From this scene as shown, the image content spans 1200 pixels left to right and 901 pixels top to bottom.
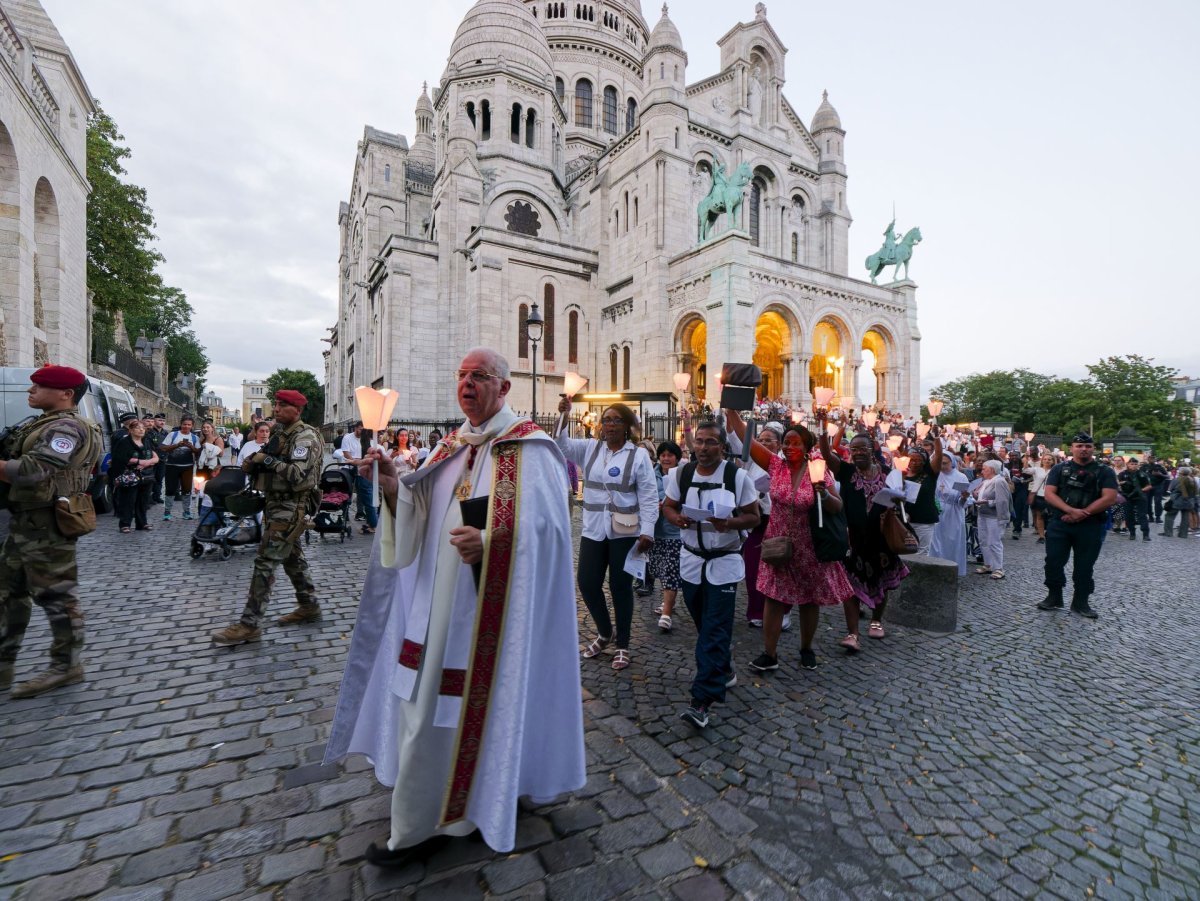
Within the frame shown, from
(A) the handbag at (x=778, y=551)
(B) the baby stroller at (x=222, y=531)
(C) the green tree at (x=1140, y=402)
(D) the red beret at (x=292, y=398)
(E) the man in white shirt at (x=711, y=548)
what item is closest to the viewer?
(E) the man in white shirt at (x=711, y=548)

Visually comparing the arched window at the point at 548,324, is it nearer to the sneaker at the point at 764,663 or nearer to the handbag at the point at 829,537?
the handbag at the point at 829,537

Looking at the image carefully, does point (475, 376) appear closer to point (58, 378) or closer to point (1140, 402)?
point (58, 378)

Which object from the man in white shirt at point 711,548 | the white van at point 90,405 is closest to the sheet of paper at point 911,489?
the man in white shirt at point 711,548

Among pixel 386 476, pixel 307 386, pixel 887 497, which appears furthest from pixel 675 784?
pixel 307 386

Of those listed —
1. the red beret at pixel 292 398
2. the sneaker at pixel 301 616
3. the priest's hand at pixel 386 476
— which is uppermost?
the red beret at pixel 292 398

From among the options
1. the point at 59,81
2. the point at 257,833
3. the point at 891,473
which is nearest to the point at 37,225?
the point at 59,81

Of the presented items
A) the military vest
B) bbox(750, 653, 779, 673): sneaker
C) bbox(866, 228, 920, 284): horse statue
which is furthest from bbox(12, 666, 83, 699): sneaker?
bbox(866, 228, 920, 284): horse statue

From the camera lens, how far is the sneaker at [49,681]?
11.0 feet

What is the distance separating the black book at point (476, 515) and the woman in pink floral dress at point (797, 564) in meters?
2.57

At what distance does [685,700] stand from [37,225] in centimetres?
1984

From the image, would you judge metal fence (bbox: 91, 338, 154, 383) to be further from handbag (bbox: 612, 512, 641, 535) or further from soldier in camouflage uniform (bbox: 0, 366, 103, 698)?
handbag (bbox: 612, 512, 641, 535)

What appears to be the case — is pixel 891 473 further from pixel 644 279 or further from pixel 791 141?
pixel 791 141

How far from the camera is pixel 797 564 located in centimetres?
429

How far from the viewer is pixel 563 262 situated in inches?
1097
